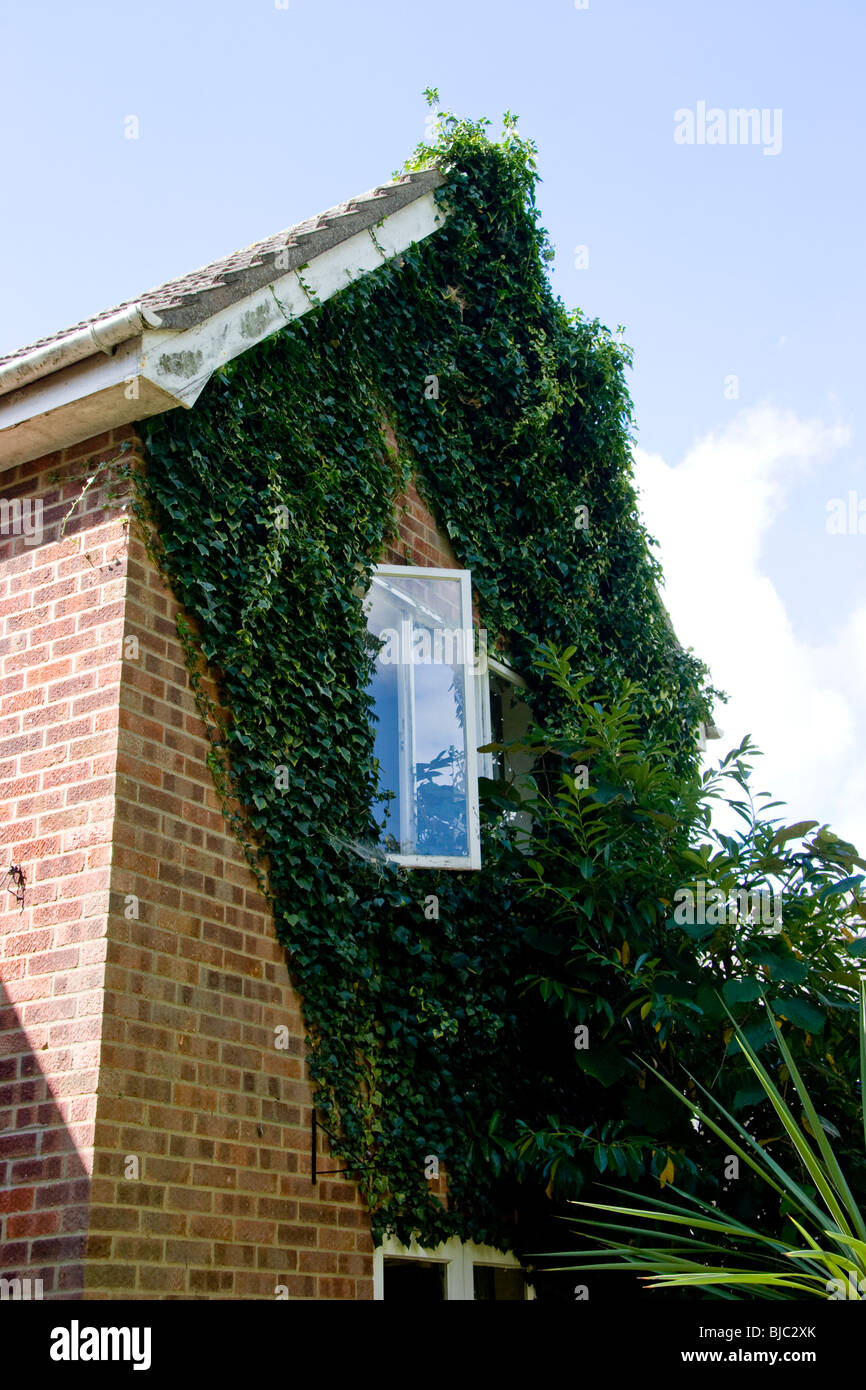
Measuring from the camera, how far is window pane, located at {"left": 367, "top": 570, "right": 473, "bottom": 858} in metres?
6.52

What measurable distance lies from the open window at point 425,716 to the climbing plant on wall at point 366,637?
0.16 meters

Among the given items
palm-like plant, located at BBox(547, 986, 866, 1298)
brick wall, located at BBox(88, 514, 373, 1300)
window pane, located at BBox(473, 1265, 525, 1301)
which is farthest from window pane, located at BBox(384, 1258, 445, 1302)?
palm-like plant, located at BBox(547, 986, 866, 1298)

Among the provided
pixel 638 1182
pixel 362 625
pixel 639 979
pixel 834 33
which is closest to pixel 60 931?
pixel 362 625

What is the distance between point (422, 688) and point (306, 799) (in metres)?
1.27

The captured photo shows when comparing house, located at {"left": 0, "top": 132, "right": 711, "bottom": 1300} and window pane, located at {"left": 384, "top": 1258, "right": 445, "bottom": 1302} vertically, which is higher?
house, located at {"left": 0, "top": 132, "right": 711, "bottom": 1300}

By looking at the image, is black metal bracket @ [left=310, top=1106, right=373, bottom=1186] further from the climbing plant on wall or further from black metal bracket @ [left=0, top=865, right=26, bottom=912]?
black metal bracket @ [left=0, top=865, right=26, bottom=912]

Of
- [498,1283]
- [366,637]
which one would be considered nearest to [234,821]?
[366,637]

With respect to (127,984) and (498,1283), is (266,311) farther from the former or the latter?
(498,1283)

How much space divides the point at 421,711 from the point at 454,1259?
273cm

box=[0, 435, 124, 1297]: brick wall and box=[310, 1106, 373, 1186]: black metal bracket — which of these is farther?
box=[310, 1106, 373, 1186]: black metal bracket

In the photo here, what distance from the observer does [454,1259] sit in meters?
6.07

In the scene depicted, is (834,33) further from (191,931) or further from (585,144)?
(191,931)

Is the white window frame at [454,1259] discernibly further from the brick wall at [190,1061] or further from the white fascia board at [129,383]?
the white fascia board at [129,383]

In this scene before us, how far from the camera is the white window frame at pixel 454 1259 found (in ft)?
18.6
